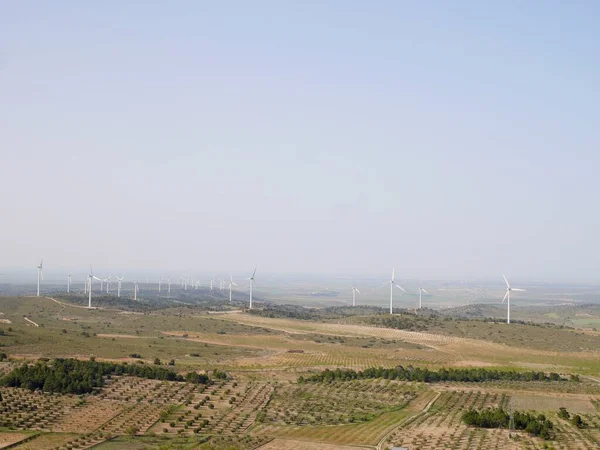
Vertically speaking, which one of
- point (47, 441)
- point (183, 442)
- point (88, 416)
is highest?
point (183, 442)

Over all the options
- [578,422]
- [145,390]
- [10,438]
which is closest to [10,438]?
[10,438]

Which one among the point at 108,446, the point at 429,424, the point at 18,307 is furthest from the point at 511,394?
the point at 18,307

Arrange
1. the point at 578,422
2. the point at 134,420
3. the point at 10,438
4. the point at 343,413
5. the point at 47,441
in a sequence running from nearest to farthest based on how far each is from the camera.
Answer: the point at 47,441, the point at 10,438, the point at 134,420, the point at 578,422, the point at 343,413

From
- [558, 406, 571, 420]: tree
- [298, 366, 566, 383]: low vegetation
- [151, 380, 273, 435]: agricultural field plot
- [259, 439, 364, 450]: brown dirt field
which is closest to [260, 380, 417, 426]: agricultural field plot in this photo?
[151, 380, 273, 435]: agricultural field plot

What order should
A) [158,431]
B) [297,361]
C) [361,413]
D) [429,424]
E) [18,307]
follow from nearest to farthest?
[158,431] < [429,424] < [361,413] < [297,361] < [18,307]

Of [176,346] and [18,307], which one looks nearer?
[176,346]

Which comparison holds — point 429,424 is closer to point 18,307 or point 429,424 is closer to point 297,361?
point 297,361

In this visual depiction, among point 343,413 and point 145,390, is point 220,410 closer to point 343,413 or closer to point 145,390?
point 145,390

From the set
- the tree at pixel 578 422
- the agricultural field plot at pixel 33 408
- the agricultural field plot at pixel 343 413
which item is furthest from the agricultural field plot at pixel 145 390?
the tree at pixel 578 422
